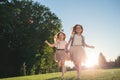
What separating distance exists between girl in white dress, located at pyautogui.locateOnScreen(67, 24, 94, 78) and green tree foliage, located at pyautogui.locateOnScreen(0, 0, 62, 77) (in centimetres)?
3656

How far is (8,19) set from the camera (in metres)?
47.9

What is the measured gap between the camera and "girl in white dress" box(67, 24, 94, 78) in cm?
1309

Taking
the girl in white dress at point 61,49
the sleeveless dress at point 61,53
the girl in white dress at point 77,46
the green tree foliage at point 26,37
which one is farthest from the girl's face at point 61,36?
the green tree foliage at point 26,37

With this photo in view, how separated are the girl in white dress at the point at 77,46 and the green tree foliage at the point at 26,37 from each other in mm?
36557

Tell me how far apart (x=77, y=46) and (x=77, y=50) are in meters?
0.35

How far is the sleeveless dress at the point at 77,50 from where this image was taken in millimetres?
13103

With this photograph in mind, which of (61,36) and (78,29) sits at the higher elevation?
(61,36)

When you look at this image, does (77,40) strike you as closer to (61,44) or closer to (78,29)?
(78,29)

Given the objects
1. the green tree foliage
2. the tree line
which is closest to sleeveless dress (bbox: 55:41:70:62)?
the tree line

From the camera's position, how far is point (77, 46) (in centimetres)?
1352

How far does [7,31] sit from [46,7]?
11.4m

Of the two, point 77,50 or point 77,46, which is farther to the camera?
point 77,46

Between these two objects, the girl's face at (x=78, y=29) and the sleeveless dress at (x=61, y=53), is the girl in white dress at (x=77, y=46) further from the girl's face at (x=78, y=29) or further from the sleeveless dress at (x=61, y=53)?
the sleeveless dress at (x=61, y=53)

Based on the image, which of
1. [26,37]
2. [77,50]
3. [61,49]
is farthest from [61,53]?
[26,37]
